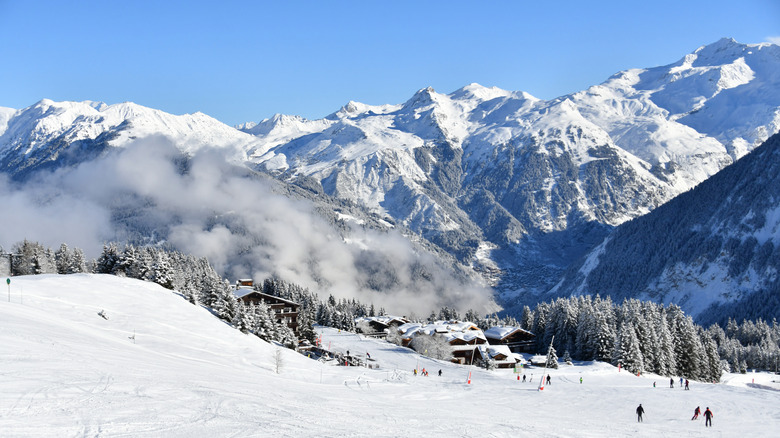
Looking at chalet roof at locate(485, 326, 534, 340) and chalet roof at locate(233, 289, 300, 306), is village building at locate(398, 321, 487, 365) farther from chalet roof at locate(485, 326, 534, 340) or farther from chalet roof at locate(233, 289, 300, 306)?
chalet roof at locate(233, 289, 300, 306)

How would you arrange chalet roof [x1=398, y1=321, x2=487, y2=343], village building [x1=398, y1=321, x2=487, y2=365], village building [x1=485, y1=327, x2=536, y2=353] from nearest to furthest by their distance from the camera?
village building [x1=398, y1=321, x2=487, y2=365] → chalet roof [x1=398, y1=321, x2=487, y2=343] → village building [x1=485, y1=327, x2=536, y2=353]

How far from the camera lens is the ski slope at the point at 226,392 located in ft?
81.0

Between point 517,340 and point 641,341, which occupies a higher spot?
point 641,341

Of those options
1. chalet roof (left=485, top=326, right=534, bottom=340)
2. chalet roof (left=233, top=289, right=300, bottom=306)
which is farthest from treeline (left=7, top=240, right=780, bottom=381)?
chalet roof (left=233, top=289, right=300, bottom=306)

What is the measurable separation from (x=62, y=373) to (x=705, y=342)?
3780 inches

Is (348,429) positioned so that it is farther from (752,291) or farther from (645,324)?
(752,291)

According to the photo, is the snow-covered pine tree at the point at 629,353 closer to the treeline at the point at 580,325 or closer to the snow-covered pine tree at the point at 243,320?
the treeline at the point at 580,325

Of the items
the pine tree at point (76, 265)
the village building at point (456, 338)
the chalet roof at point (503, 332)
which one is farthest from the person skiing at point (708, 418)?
the pine tree at point (76, 265)

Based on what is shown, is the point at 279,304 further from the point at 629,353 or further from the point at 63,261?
the point at 629,353

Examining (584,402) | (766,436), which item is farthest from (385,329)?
(766,436)

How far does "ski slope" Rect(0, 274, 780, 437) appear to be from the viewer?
24.7m

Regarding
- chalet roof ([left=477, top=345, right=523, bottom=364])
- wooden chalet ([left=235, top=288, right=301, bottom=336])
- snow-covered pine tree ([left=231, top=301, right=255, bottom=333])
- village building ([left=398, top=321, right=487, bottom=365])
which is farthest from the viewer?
wooden chalet ([left=235, top=288, right=301, bottom=336])

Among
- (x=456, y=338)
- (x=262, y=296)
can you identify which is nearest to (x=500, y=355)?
(x=456, y=338)

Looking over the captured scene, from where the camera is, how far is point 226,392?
3200 cm
